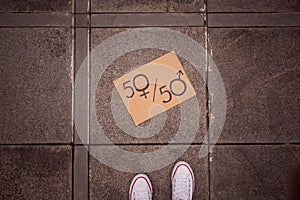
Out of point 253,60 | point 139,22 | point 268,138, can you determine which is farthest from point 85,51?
point 268,138

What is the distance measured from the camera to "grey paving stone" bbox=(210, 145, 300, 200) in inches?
106

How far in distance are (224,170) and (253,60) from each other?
827 mm

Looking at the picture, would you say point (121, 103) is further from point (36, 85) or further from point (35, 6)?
point (35, 6)

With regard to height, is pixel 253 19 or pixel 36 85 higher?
pixel 253 19

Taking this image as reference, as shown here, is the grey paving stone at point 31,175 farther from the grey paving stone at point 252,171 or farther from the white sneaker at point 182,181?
the grey paving stone at point 252,171

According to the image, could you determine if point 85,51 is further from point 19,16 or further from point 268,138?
point 268,138

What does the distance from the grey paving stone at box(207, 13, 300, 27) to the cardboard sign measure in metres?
0.44

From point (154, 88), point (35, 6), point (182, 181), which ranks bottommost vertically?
point (182, 181)

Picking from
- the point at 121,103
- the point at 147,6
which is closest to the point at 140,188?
the point at 121,103

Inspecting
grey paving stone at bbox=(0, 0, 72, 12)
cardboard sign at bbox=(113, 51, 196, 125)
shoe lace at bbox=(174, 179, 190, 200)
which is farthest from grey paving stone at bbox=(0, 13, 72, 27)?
shoe lace at bbox=(174, 179, 190, 200)

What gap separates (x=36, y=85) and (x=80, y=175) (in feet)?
2.37

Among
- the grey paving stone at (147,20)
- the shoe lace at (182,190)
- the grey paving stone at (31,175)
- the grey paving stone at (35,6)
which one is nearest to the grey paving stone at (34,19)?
the grey paving stone at (35,6)

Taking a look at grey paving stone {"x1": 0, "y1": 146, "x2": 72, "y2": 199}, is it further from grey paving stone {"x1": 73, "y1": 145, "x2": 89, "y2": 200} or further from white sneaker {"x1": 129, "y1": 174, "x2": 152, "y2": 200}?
white sneaker {"x1": 129, "y1": 174, "x2": 152, "y2": 200}

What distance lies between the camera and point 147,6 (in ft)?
9.11
